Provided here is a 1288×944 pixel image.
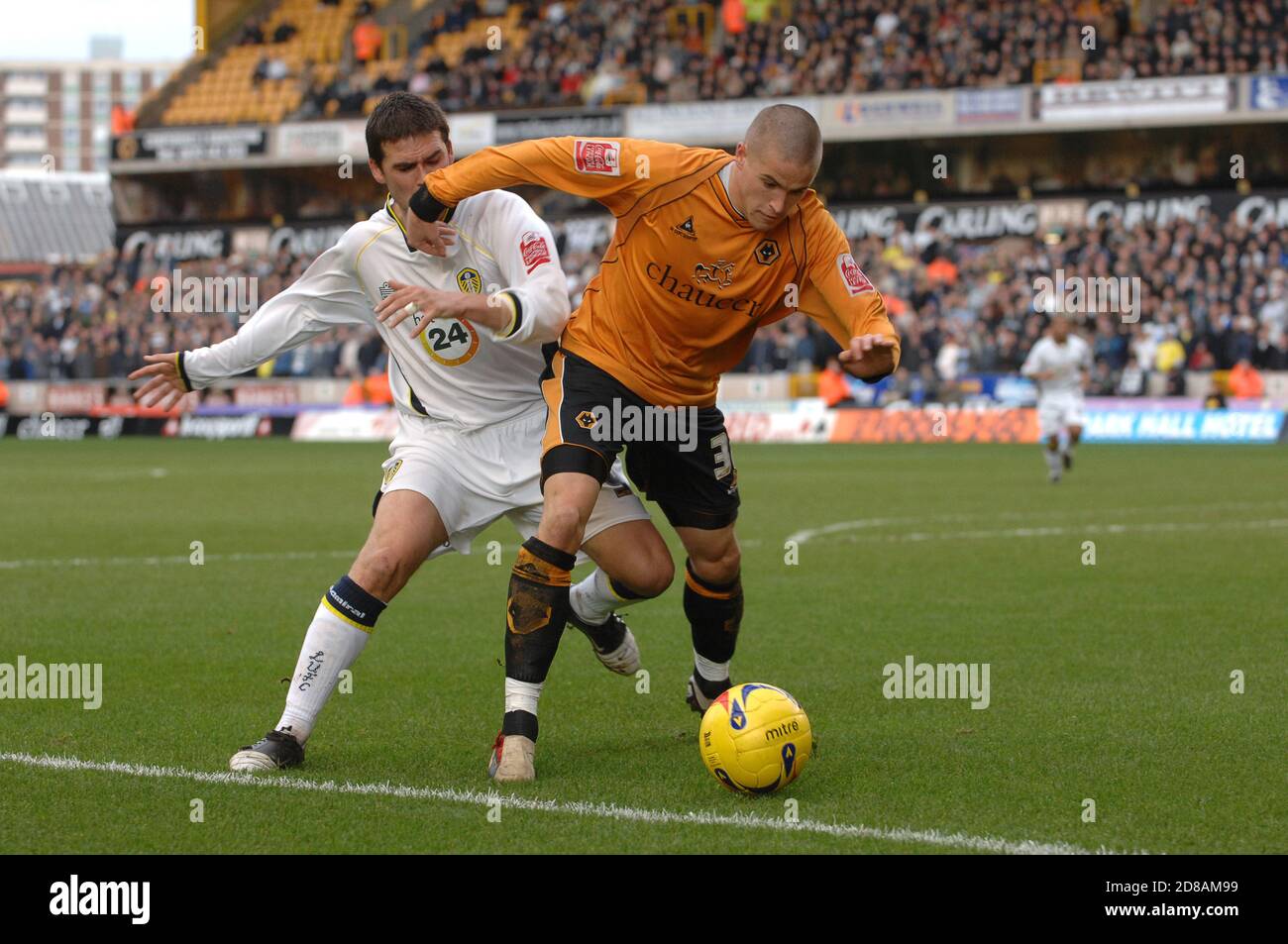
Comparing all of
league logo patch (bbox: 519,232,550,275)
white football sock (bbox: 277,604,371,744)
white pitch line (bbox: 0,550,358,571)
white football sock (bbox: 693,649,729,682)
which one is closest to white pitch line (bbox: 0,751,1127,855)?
white football sock (bbox: 277,604,371,744)

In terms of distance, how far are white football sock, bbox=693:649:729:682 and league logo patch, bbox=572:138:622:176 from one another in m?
1.97

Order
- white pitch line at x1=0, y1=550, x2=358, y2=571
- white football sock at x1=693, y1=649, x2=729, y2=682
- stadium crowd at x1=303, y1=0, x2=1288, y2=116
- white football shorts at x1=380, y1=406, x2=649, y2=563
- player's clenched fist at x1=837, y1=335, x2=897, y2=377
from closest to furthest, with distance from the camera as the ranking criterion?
player's clenched fist at x1=837, y1=335, x2=897, y2=377 < white football shorts at x1=380, y1=406, x2=649, y2=563 < white football sock at x1=693, y1=649, x2=729, y2=682 < white pitch line at x1=0, y1=550, x2=358, y2=571 < stadium crowd at x1=303, y1=0, x2=1288, y2=116

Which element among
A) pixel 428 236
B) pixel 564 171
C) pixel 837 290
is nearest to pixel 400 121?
pixel 428 236

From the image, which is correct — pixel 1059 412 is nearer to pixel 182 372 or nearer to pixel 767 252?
pixel 767 252

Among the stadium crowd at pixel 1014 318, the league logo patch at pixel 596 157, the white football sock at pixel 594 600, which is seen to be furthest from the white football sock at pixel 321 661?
the stadium crowd at pixel 1014 318

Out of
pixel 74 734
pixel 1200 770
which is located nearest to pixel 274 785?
pixel 74 734

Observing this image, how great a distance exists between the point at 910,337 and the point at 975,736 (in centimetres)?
2820

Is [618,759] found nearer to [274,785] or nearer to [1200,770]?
[274,785]

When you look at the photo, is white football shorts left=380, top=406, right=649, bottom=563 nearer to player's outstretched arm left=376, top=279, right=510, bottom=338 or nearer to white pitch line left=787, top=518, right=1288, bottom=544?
player's outstretched arm left=376, top=279, right=510, bottom=338

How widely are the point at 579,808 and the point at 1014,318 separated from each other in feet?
97.8

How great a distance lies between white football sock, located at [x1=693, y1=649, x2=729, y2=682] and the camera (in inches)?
267

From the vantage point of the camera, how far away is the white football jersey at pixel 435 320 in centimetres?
636

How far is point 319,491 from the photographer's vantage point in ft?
65.2

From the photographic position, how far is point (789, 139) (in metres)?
5.78
